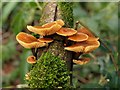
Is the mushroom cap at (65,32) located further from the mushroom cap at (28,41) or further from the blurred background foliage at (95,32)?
the blurred background foliage at (95,32)

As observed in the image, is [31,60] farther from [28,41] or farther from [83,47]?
[83,47]

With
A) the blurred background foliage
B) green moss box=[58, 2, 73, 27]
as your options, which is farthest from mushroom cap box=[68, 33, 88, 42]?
the blurred background foliage

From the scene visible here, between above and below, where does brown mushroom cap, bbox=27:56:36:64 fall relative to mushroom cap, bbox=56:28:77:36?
below

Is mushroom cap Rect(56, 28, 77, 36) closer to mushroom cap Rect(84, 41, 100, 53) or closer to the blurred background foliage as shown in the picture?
mushroom cap Rect(84, 41, 100, 53)

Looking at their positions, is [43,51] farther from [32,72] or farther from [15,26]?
[15,26]

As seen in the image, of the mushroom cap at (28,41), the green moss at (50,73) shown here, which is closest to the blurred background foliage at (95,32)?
the green moss at (50,73)

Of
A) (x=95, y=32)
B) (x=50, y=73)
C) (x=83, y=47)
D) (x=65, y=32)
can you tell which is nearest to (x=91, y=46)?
(x=83, y=47)
